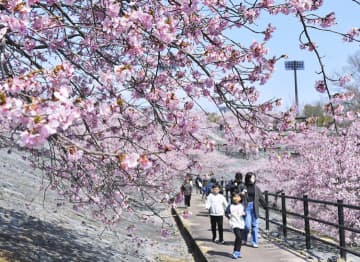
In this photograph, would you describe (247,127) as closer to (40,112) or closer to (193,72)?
(193,72)

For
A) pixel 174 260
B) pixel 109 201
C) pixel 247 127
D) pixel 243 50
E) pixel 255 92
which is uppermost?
pixel 243 50

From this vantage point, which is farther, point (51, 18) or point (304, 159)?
point (304, 159)

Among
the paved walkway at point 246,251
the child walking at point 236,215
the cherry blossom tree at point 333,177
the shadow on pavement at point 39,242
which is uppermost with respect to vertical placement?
the cherry blossom tree at point 333,177

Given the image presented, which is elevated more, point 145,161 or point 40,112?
point 40,112

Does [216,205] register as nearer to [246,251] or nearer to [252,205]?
[252,205]

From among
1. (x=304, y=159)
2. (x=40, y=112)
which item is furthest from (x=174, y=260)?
(x=304, y=159)

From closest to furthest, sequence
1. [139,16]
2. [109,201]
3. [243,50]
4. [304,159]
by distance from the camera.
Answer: [139,16], [243,50], [109,201], [304,159]

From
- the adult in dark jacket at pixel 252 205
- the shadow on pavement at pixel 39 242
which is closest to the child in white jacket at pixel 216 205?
the adult in dark jacket at pixel 252 205

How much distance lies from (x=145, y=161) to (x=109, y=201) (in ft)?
14.0

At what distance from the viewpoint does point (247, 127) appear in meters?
5.75

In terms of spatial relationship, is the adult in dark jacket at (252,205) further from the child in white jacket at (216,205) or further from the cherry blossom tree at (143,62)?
the cherry blossom tree at (143,62)

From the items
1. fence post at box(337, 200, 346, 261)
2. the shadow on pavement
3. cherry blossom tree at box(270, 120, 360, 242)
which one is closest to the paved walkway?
fence post at box(337, 200, 346, 261)

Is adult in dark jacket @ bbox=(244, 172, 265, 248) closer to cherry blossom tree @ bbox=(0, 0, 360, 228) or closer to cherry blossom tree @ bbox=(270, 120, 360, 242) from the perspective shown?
cherry blossom tree @ bbox=(270, 120, 360, 242)

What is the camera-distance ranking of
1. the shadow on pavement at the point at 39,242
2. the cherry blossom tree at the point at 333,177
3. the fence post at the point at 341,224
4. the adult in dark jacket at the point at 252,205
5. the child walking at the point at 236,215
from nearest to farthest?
1. the shadow on pavement at the point at 39,242
2. the fence post at the point at 341,224
3. the child walking at the point at 236,215
4. the adult in dark jacket at the point at 252,205
5. the cherry blossom tree at the point at 333,177
